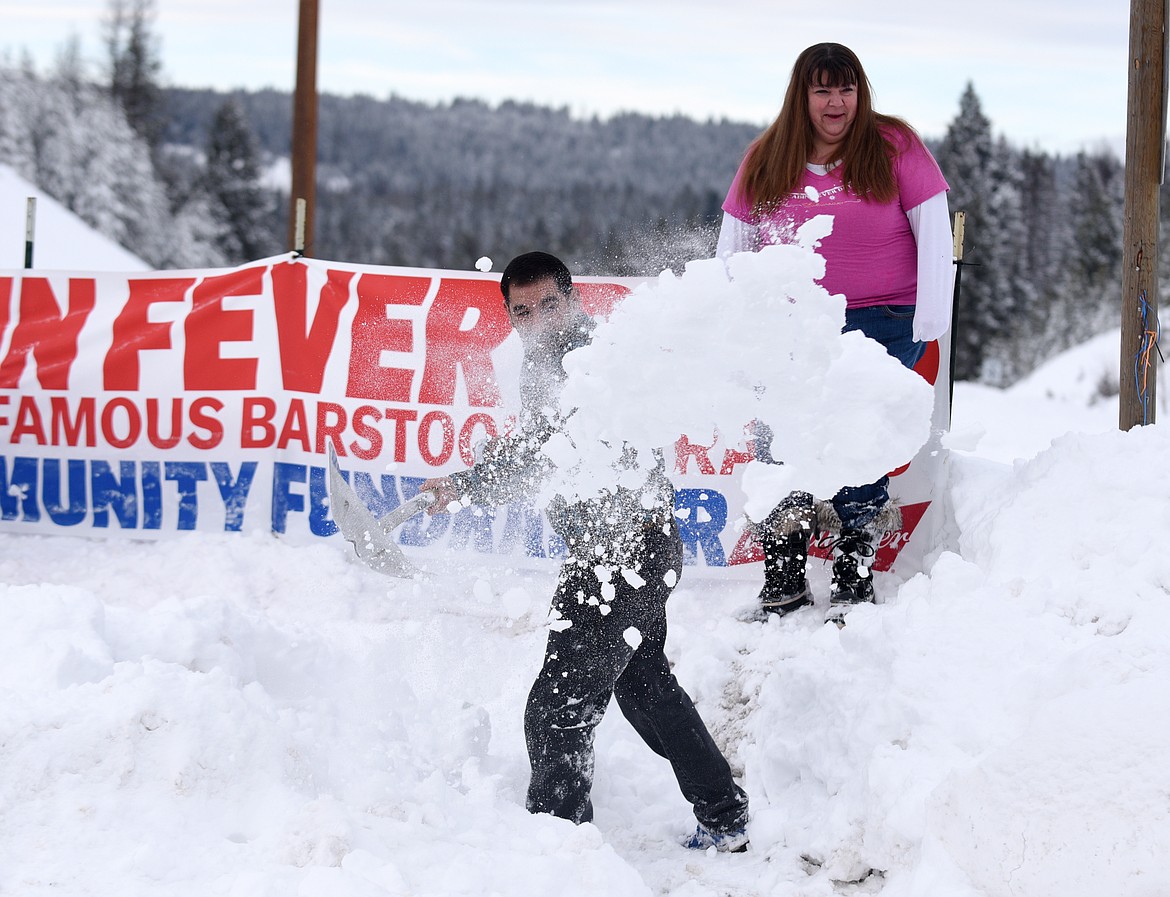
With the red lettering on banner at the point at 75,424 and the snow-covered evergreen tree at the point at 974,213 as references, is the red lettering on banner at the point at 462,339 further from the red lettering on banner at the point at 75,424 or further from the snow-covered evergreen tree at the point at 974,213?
the snow-covered evergreen tree at the point at 974,213

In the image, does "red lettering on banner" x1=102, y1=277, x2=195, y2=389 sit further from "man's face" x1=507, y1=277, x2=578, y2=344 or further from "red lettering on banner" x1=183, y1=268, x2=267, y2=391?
"man's face" x1=507, y1=277, x2=578, y2=344

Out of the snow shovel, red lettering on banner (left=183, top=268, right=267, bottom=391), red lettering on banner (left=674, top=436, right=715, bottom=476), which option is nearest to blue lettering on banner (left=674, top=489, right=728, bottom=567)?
red lettering on banner (left=674, top=436, right=715, bottom=476)

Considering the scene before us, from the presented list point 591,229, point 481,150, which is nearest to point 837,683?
point 591,229

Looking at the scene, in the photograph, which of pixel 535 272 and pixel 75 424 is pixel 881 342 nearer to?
pixel 535 272

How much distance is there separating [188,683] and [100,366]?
3.81 meters

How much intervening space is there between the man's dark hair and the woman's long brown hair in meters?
1.18

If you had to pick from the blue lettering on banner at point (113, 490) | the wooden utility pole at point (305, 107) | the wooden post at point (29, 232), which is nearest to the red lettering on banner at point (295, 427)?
the blue lettering on banner at point (113, 490)

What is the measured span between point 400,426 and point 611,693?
112 inches

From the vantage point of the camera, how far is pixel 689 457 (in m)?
5.18

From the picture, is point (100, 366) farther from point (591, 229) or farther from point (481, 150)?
point (481, 150)

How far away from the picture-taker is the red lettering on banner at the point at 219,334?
5.88 meters

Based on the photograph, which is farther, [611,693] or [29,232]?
[29,232]

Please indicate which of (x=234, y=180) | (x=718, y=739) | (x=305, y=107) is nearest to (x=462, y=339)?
(x=718, y=739)

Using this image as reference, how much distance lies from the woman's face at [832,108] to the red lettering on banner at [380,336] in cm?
246
